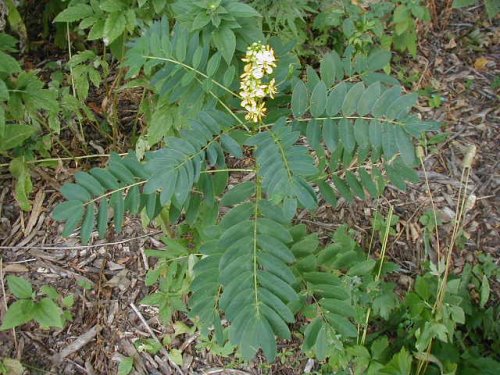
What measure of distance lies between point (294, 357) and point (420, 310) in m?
0.57

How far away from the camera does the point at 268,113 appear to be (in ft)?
5.68

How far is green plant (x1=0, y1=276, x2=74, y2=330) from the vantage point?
7.30 feet

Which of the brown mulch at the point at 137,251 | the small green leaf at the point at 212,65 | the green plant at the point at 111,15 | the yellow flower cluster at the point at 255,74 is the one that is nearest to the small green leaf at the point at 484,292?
the brown mulch at the point at 137,251

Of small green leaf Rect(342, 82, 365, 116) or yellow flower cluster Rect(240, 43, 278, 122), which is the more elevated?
yellow flower cluster Rect(240, 43, 278, 122)

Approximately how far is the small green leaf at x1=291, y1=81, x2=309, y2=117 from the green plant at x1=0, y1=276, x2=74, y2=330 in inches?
52.2

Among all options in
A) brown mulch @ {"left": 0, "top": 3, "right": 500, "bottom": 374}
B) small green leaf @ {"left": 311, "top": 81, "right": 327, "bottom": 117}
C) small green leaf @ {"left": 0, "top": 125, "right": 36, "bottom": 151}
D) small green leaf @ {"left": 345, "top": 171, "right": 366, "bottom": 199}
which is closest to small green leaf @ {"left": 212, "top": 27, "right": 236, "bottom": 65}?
small green leaf @ {"left": 311, "top": 81, "right": 327, "bottom": 117}

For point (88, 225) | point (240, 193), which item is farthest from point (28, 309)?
point (240, 193)

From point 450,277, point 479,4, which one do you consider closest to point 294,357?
point 450,277

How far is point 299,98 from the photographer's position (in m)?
1.60

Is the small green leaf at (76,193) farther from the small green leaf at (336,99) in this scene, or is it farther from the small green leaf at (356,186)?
the small green leaf at (356,186)

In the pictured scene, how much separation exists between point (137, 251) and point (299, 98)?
1368 mm

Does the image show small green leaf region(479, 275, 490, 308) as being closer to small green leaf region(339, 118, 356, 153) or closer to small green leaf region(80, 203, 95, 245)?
small green leaf region(339, 118, 356, 153)

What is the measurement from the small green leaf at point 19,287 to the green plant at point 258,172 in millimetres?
860

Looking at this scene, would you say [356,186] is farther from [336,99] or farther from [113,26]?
[113,26]
